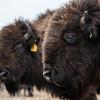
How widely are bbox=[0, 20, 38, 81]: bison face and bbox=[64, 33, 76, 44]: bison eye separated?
4676 mm

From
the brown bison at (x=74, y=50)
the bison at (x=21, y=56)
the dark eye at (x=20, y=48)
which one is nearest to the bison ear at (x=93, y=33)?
the brown bison at (x=74, y=50)

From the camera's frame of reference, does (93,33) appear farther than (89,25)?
No

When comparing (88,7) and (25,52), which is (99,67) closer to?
(88,7)

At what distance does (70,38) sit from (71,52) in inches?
9.4

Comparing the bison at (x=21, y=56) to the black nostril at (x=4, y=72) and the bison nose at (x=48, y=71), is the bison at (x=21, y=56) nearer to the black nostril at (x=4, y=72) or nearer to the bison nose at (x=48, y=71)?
the black nostril at (x=4, y=72)

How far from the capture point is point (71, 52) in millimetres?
7766

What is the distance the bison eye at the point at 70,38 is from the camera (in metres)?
7.83

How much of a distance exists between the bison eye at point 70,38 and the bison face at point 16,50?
184 inches

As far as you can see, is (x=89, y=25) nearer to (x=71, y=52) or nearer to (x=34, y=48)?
(x=71, y=52)

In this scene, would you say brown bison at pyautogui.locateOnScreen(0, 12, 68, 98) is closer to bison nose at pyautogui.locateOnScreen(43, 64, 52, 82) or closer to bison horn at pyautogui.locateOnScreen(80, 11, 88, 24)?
bison nose at pyautogui.locateOnScreen(43, 64, 52, 82)

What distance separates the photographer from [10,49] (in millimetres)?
12578

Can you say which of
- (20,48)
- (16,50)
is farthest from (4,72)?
(20,48)

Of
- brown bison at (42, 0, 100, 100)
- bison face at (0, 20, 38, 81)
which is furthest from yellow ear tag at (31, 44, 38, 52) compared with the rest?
brown bison at (42, 0, 100, 100)

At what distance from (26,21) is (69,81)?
19.2ft
